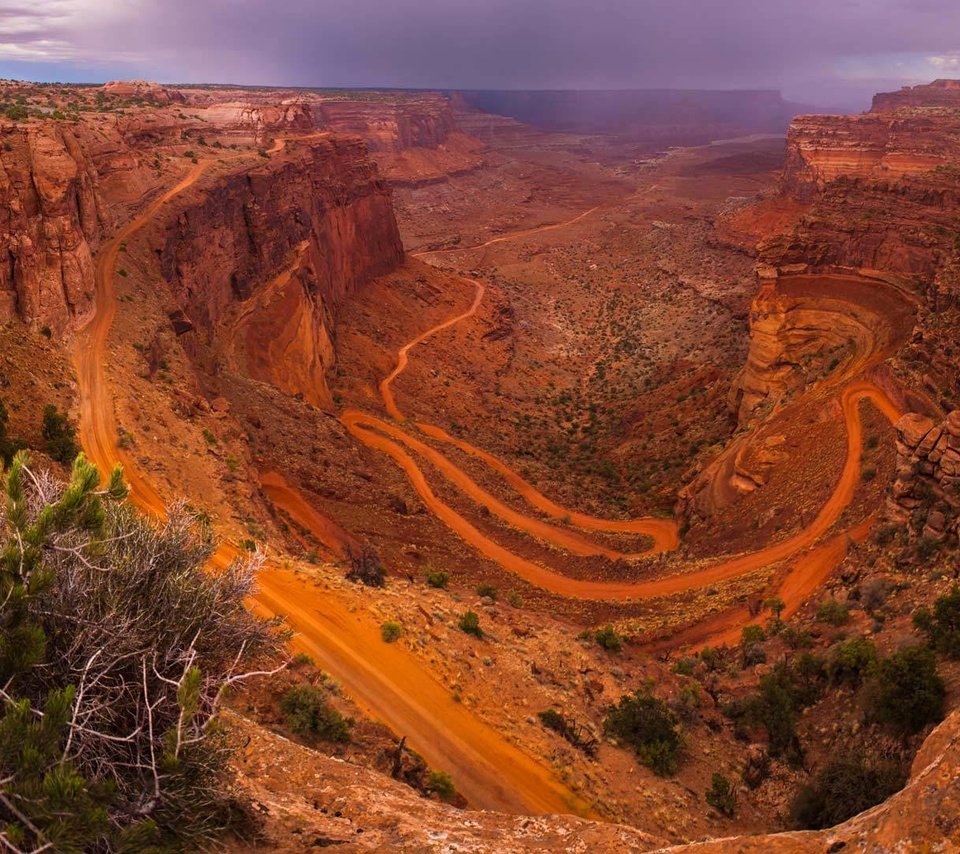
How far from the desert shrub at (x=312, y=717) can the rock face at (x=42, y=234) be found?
17.1 m

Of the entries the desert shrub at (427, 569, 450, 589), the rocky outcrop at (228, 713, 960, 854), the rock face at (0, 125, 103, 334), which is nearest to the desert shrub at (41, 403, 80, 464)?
the rock face at (0, 125, 103, 334)

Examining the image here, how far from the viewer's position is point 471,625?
656 inches

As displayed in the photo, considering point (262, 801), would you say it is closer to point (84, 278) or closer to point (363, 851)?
point (363, 851)

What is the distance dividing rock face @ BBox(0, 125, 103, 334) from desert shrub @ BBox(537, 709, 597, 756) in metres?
20.3

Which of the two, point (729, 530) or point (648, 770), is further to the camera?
point (729, 530)

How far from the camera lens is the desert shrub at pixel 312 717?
11812 millimetres

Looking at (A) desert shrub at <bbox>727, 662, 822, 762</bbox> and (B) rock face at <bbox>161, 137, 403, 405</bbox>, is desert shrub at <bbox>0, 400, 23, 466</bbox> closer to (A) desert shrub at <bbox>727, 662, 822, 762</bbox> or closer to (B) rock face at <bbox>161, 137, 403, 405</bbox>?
(B) rock face at <bbox>161, 137, 403, 405</bbox>

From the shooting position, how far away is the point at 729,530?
25656 mm

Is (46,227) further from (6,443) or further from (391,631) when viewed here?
(391,631)

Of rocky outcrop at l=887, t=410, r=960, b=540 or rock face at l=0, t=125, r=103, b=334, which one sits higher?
rock face at l=0, t=125, r=103, b=334

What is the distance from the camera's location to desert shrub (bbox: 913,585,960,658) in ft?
40.6

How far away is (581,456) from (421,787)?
31.6 meters

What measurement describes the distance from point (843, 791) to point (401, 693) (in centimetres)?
817

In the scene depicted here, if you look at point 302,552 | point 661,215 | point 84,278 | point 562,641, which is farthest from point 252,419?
point 661,215
